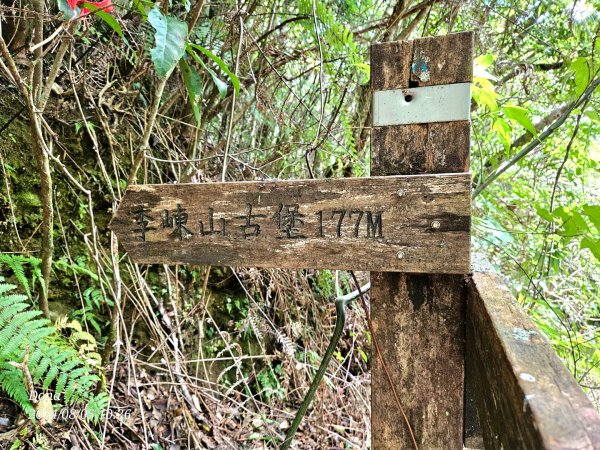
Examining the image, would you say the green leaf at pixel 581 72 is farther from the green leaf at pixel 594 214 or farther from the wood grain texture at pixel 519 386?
the wood grain texture at pixel 519 386

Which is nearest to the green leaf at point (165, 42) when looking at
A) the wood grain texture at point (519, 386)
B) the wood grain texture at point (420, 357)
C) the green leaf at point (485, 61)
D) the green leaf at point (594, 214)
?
the wood grain texture at point (420, 357)

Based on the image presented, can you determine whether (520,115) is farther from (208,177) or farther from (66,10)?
(208,177)

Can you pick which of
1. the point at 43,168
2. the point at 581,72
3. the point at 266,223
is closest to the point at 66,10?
the point at 43,168

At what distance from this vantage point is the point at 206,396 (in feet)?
6.48

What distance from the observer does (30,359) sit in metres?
1.35

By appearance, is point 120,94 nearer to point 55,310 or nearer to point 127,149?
point 127,149

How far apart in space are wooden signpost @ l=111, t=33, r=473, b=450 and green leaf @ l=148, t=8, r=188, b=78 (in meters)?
0.27

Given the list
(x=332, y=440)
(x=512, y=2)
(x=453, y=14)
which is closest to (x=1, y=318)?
(x=332, y=440)

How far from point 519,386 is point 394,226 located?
0.36 m

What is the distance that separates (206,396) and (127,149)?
4.39 ft

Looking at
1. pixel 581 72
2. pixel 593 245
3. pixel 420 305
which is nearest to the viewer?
pixel 420 305

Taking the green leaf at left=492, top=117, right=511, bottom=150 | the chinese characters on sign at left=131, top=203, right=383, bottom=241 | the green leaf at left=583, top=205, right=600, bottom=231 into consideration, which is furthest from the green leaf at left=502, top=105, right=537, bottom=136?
the chinese characters on sign at left=131, top=203, right=383, bottom=241

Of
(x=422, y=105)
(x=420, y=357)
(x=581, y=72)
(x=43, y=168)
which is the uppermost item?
(x=581, y=72)

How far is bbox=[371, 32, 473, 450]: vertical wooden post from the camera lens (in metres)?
0.80
